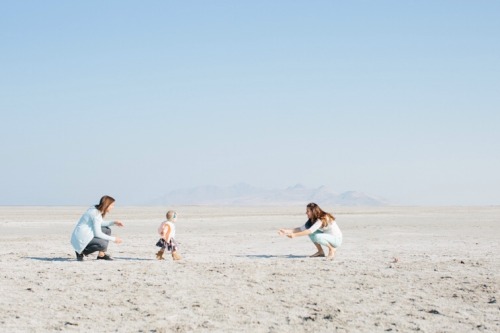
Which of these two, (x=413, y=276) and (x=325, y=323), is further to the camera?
(x=413, y=276)

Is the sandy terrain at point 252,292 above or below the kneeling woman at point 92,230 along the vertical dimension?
below

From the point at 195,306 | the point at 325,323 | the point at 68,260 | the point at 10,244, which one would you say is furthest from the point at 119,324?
the point at 10,244

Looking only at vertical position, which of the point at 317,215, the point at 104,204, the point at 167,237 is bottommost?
the point at 167,237

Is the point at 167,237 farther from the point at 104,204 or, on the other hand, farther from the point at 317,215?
the point at 317,215

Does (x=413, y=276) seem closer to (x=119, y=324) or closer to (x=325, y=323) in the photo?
(x=325, y=323)

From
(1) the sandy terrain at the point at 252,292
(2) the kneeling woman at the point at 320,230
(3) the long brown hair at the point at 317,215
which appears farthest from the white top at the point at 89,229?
(3) the long brown hair at the point at 317,215

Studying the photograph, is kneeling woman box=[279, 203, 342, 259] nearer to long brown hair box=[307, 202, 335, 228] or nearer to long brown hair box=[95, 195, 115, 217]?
long brown hair box=[307, 202, 335, 228]

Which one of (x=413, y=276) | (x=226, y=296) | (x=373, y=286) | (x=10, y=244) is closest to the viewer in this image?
(x=226, y=296)

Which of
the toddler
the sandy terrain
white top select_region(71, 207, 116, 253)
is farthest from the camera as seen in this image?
the toddler

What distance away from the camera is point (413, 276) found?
10266 mm

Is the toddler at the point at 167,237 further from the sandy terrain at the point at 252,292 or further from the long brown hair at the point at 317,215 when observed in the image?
the long brown hair at the point at 317,215

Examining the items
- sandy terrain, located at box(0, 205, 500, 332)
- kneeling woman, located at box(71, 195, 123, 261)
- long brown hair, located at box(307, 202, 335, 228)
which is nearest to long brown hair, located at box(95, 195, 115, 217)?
kneeling woman, located at box(71, 195, 123, 261)

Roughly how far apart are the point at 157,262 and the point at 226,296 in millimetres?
3578

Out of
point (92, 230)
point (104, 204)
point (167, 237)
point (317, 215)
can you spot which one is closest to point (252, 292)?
point (167, 237)
